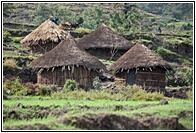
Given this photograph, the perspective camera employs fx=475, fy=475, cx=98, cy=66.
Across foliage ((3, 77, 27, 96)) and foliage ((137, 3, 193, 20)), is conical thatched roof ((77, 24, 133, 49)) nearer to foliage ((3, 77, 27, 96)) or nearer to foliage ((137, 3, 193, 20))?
foliage ((3, 77, 27, 96))

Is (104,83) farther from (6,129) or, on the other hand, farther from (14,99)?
(6,129)

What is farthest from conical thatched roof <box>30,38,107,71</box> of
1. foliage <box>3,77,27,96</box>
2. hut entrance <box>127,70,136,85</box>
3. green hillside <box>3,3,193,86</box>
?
foliage <box>3,77,27,96</box>

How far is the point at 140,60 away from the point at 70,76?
13.9ft

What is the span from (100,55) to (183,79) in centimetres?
729

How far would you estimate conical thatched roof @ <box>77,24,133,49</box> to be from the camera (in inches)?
1501

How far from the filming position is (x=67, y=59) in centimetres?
2758

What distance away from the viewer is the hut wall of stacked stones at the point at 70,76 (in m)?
27.9

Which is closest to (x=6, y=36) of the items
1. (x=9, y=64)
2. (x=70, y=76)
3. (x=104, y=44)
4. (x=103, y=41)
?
(x=103, y=41)

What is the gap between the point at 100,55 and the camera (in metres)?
39.2

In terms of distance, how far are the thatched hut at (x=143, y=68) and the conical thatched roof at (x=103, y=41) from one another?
924 centimetres

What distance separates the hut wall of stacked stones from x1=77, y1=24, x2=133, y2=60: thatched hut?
9.71 metres

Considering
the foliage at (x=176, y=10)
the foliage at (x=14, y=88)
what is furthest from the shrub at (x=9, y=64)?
the foliage at (x=176, y=10)

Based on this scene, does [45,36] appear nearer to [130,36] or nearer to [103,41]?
[103,41]

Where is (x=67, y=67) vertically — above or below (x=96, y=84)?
above
